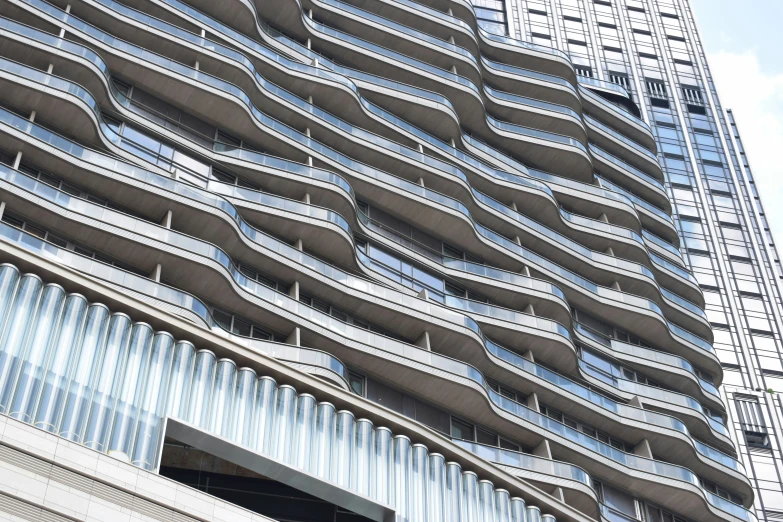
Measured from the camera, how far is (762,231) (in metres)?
75.9

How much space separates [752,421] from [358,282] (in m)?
30.8

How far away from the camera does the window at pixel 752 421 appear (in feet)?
209

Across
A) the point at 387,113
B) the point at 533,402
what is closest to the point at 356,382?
the point at 533,402

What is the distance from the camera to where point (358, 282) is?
46406 millimetres

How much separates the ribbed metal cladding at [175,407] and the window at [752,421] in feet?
115

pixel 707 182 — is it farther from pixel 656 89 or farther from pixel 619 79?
pixel 619 79

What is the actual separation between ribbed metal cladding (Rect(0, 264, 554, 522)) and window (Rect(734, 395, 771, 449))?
115 feet

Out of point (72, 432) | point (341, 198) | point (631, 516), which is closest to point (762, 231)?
point (631, 516)

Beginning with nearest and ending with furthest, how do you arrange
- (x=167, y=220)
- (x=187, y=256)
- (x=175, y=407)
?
(x=175, y=407) → (x=187, y=256) → (x=167, y=220)

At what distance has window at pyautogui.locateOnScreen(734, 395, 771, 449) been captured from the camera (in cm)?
6362

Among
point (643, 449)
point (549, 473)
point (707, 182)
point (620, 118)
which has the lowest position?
point (549, 473)

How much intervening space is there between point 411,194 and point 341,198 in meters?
5.42

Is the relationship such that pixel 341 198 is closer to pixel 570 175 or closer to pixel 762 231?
pixel 570 175

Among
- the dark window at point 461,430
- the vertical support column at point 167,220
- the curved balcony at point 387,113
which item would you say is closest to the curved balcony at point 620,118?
the curved balcony at point 387,113
